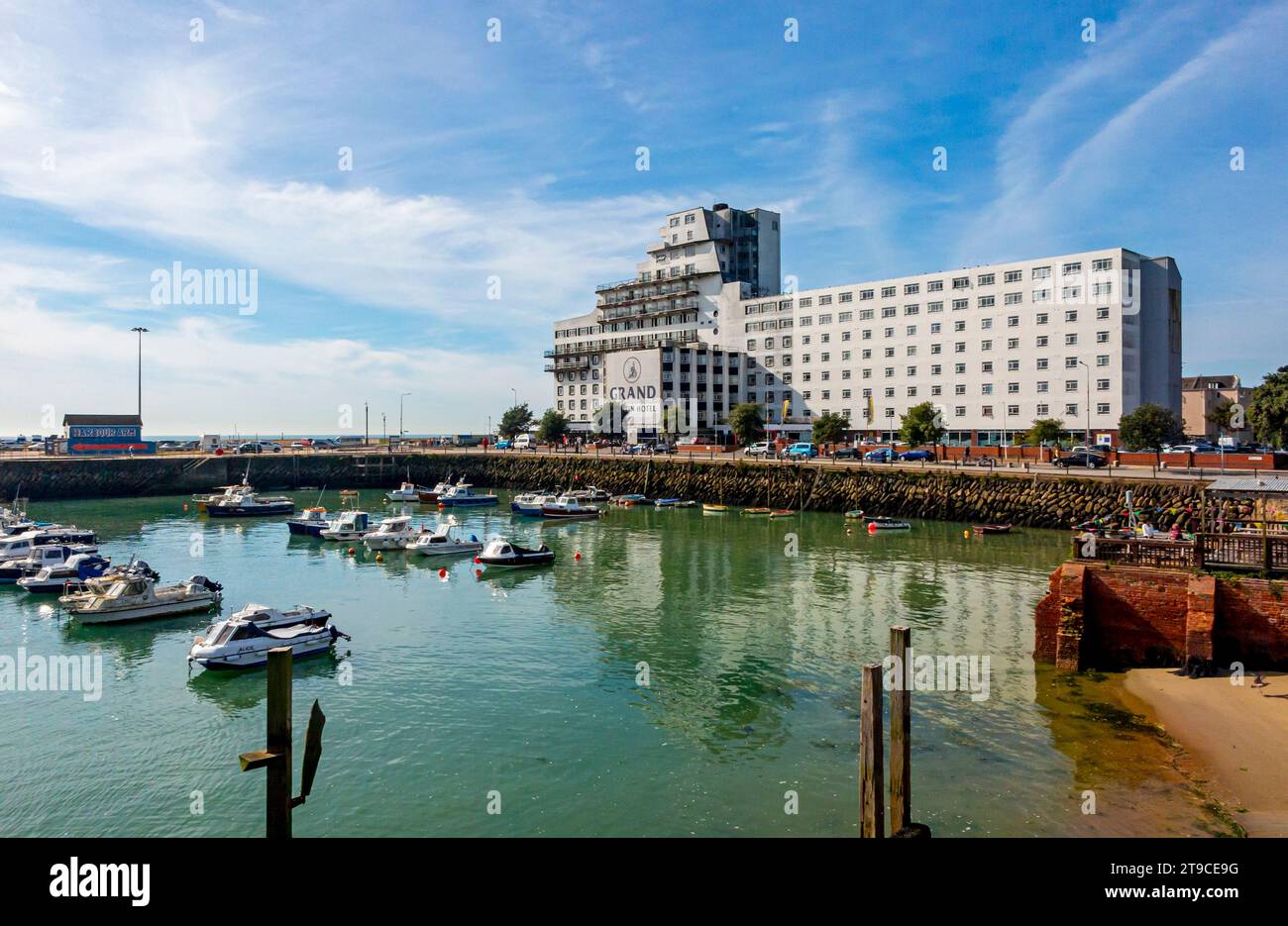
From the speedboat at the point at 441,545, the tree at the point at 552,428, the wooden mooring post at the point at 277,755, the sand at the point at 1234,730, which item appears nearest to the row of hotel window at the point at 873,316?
the tree at the point at 552,428

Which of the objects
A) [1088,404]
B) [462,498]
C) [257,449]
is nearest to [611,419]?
[462,498]

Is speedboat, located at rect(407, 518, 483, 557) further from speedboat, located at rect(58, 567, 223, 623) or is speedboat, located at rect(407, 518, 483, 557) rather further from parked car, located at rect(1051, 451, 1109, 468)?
parked car, located at rect(1051, 451, 1109, 468)

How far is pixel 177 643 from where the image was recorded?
105 ft

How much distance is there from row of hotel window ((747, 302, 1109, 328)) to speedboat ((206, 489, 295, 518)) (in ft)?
253

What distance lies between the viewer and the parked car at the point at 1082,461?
7069 cm

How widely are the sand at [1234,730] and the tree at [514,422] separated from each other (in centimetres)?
12115

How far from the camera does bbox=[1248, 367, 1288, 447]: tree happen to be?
1858 inches

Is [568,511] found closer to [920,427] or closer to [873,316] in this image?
[920,427]

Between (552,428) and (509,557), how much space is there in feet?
246

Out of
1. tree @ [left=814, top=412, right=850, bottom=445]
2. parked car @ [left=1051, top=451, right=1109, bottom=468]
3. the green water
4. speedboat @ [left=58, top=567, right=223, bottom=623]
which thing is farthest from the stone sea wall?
speedboat @ [left=58, top=567, right=223, bottom=623]

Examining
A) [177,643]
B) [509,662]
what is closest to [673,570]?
[509,662]

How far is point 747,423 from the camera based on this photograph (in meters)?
105

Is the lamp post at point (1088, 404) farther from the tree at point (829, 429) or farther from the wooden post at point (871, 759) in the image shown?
the wooden post at point (871, 759)
